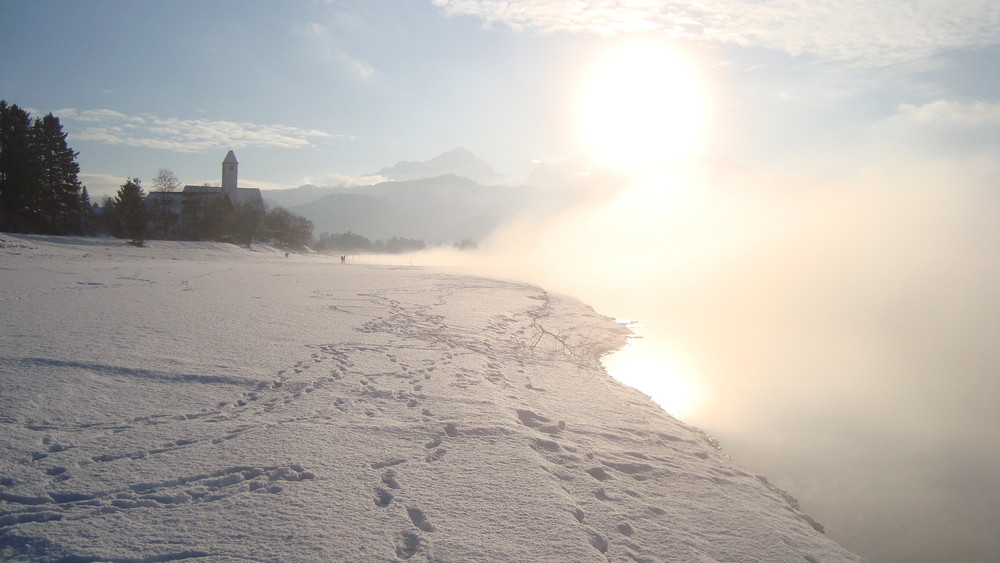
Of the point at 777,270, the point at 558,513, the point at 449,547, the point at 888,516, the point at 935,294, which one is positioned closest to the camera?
the point at 449,547

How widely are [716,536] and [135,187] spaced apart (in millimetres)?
62480

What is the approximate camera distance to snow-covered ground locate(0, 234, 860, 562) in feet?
13.5

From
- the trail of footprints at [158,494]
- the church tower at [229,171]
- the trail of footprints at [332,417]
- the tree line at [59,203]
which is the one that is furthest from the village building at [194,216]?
the trail of footprints at [158,494]

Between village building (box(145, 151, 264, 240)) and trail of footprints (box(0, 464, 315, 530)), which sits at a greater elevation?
village building (box(145, 151, 264, 240))

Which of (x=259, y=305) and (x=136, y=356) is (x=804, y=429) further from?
(x=259, y=305)

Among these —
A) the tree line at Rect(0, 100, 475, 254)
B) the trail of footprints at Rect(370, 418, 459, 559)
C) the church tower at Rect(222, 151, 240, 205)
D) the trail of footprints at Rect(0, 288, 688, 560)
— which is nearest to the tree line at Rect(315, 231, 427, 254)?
the church tower at Rect(222, 151, 240, 205)

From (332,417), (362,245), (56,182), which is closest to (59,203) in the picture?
(56,182)

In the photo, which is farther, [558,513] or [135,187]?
[135,187]

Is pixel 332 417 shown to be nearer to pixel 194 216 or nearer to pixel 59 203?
pixel 59 203

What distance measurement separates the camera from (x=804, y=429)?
34.9 ft

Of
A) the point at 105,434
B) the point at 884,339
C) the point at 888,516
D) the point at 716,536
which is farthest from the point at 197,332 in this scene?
the point at 884,339

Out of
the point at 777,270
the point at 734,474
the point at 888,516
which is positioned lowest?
the point at 888,516

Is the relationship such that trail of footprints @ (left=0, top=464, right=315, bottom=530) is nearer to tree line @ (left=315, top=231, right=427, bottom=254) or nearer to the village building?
the village building

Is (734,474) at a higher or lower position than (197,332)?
lower
